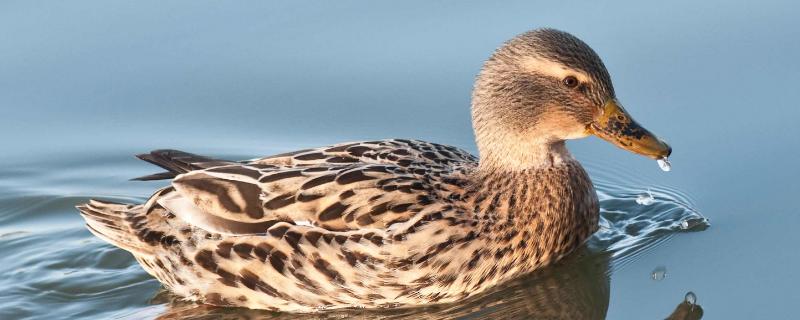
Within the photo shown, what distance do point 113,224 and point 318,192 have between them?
171cm

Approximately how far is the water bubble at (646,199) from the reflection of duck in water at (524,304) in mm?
1080

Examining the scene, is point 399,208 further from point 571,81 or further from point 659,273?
point 659,273

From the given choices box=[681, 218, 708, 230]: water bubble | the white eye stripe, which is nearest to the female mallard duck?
the white eye stripe

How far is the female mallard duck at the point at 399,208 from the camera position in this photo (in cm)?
950

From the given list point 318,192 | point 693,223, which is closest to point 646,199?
point 693,223

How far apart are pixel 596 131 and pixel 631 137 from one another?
25cm

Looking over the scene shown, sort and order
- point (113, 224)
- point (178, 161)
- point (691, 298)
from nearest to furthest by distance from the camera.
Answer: point (691, 298)
point (178, 161)
point (113, 224)

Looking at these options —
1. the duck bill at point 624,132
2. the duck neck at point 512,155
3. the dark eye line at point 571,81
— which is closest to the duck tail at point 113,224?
the duck neck at point 512,155

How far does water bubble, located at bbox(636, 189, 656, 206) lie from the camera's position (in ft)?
37.0

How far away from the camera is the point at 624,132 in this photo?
388 inches

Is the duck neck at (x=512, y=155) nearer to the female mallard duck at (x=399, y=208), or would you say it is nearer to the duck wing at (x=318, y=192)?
the female mallard duck at (x=399, y=208)

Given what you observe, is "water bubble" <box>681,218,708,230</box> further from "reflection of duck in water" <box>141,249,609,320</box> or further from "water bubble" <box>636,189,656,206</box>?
"reflection of duck in water" <box>141,249,609,320</box>

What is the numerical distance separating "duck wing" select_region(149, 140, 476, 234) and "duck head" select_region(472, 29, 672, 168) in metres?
0.36

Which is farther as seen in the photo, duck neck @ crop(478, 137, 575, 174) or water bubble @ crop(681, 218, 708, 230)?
water bubble @ crop(681, 218, 708, 230)
